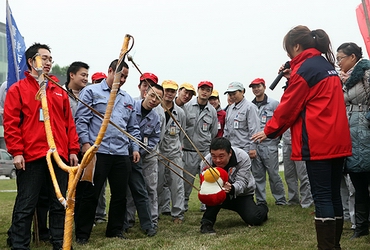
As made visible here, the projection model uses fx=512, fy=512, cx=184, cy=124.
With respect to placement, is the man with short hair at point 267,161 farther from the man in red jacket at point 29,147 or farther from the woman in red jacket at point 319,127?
the man in red jacket at point 29,147

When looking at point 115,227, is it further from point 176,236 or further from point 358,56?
point 358,56

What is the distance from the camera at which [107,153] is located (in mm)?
5371

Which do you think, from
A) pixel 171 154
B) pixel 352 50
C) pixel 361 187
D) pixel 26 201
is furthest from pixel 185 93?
pixel 26 201

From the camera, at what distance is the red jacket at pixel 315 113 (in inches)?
155

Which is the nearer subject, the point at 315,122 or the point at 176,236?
the point at 315,122

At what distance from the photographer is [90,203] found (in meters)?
5.35

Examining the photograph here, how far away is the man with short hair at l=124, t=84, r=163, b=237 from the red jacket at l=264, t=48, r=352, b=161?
2.33m

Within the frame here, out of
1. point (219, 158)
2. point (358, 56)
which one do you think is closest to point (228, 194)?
point (219, 158)

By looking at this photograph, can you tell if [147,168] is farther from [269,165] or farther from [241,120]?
[269,165]

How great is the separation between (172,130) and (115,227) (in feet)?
6.55

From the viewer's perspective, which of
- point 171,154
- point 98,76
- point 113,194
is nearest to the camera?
point 113,194

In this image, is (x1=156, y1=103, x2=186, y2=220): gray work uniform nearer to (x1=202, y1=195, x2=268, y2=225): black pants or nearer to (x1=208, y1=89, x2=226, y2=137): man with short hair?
(x1=202, y1=195, x2=268, y2=225): black pants

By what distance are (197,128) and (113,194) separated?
287 cm

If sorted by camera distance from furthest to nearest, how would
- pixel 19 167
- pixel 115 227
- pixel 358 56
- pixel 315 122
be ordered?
pixel 115 227 < pixel 358 56 < pixel 19 167 < pixel 315 122
